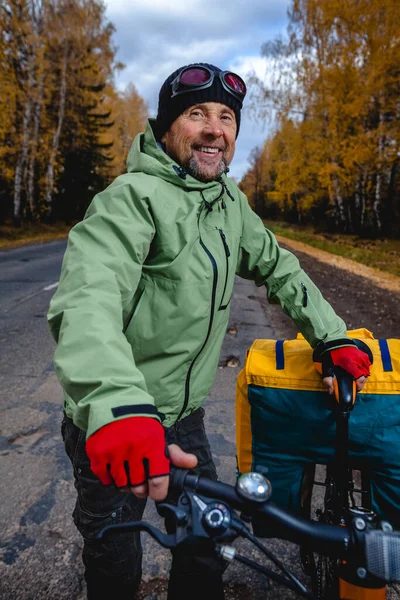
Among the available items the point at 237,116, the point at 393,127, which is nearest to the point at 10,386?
the point at 237,116

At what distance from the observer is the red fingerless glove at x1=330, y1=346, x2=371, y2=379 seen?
1560 mm

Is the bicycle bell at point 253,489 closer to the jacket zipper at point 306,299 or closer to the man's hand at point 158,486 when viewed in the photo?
the man's hand at point 158,486

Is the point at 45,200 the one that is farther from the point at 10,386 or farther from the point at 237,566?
the point at 237,566

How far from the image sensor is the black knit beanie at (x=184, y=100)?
1817 millimetres

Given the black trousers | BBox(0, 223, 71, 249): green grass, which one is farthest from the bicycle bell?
BBox(0, 223, 71, 249): green grass

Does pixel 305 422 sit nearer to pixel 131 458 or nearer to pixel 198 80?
pixel 131 458

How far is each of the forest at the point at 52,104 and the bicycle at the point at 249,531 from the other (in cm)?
2057

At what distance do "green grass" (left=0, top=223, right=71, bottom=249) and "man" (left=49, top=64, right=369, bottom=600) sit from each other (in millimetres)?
16862

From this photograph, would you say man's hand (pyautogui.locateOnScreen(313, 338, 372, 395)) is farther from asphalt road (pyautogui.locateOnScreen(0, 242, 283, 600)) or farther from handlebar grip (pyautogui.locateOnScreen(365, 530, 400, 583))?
asphalt road (pyautogui.locateOnScreen(0, 242, 283, 600))

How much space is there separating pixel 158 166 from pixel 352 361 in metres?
0.99

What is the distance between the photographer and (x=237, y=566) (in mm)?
2285

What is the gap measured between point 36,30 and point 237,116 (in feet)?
73.2

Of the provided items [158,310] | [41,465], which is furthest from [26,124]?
[158,310]

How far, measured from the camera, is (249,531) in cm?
94
